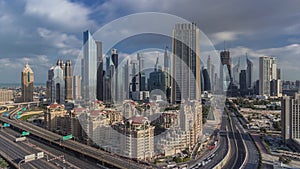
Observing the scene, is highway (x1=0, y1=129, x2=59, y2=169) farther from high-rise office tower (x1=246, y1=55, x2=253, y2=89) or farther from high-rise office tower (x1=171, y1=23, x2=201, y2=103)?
high-rise office tower (x1=246, y1=55, x2=253, y2=89)

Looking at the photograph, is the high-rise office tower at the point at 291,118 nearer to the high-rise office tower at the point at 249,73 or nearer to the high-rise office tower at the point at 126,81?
the high-rise office tower at the point at 126,81

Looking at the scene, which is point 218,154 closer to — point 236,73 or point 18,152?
point 18,152

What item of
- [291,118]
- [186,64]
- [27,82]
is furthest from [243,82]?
[27,82]

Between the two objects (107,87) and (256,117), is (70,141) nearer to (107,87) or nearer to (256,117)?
(107,87)

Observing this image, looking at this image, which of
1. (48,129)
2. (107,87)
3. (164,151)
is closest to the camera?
(164,151)

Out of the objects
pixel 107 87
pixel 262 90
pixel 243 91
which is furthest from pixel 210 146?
pixel 243 91
